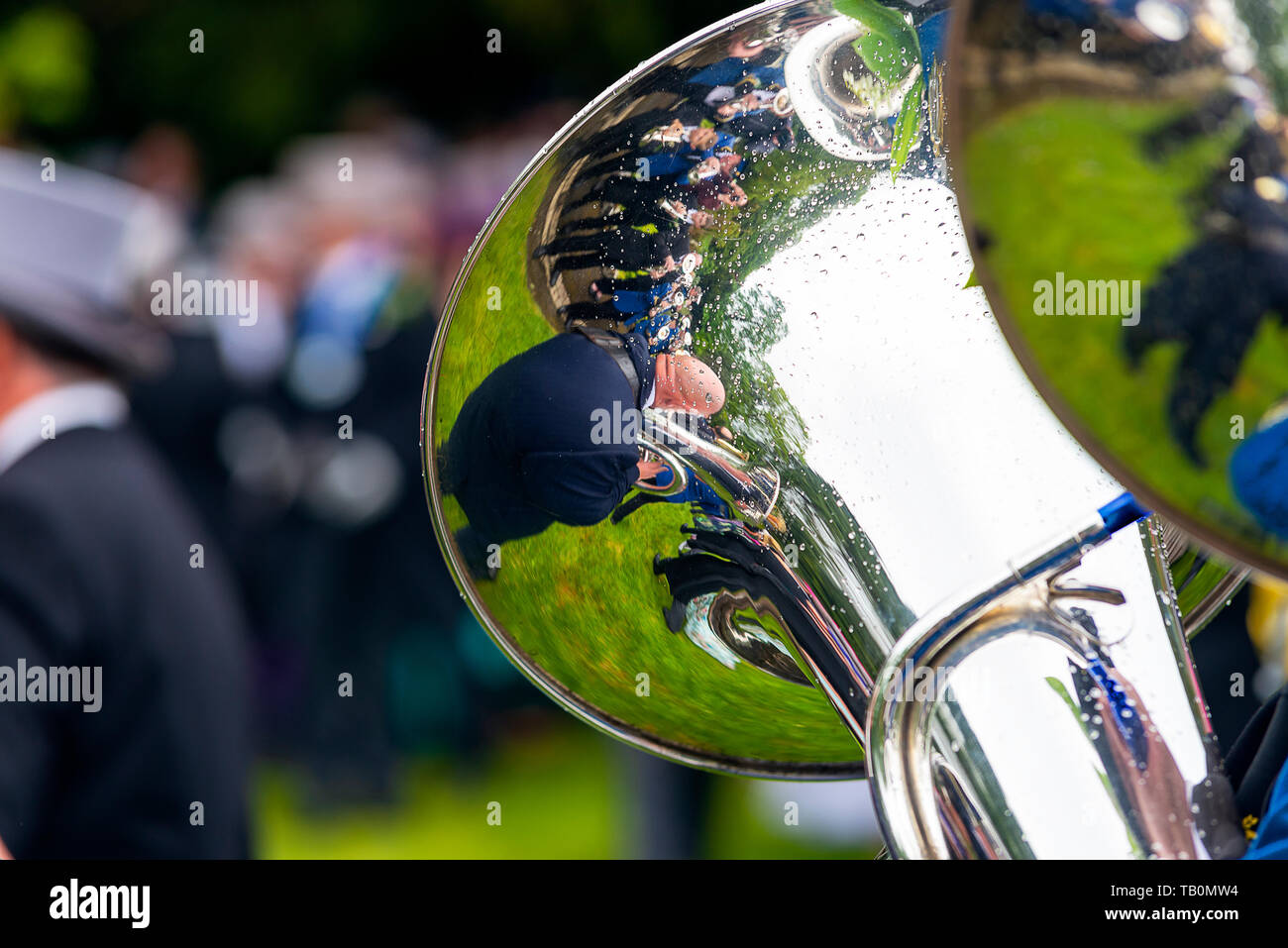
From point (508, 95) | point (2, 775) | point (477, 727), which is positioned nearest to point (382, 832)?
point (477, 727)

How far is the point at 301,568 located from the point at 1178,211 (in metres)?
3.29

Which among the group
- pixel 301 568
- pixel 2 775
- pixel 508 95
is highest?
pixel 508 95

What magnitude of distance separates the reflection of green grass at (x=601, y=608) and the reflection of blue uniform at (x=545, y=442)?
0.04 feet

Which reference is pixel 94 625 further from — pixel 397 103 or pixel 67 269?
pixel 397 103

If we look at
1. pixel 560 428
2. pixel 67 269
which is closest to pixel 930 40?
pixel 560 428

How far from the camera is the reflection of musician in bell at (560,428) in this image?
2.74ft

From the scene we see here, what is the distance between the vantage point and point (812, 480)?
0.81m

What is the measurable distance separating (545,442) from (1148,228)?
41 cm

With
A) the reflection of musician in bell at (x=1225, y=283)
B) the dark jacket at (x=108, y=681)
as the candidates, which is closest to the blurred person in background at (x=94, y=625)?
the dark jacket at (x=108, y=681)

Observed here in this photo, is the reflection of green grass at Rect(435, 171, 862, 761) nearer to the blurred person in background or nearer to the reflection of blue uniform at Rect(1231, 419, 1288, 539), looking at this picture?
the reflection of blue uniform at Rect(1231, 419, 1288, 539)

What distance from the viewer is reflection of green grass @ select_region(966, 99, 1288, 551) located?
1.76 ft

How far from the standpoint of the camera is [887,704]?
0.77 metres

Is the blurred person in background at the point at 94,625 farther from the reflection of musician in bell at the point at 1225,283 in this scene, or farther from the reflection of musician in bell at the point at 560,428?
the reflection of musician in bell at the point at 1225,283
